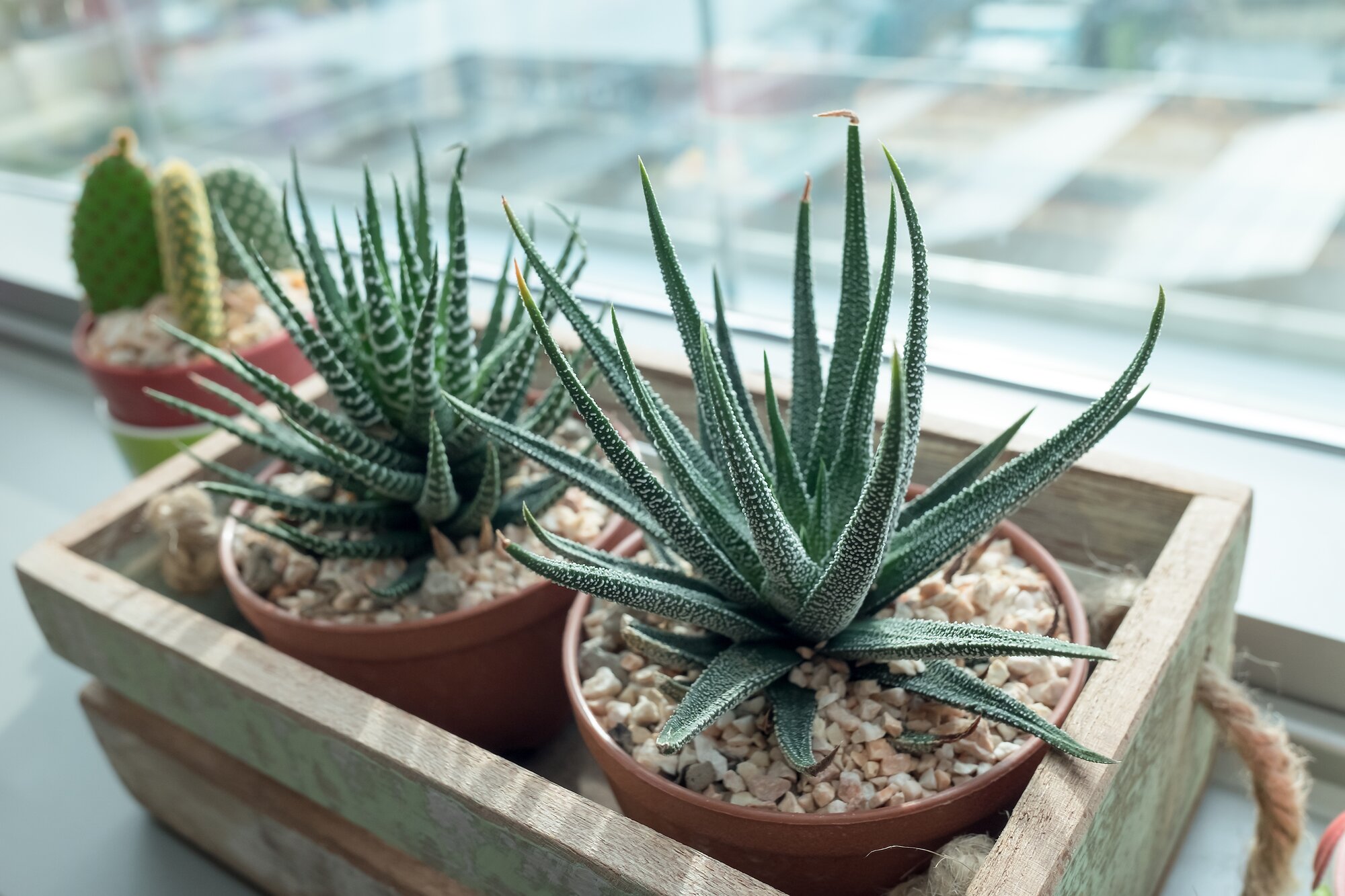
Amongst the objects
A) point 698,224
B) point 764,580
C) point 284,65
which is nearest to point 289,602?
point 764,580

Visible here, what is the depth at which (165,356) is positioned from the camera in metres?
0.92

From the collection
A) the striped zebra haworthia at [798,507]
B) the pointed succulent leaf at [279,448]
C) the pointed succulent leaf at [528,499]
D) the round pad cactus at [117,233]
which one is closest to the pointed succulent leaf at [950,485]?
the striped zebra haworthia at [798,507]

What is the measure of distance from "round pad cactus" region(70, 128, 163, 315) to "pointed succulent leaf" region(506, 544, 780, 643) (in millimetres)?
635

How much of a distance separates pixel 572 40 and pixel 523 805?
968mm

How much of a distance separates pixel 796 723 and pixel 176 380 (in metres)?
0.61

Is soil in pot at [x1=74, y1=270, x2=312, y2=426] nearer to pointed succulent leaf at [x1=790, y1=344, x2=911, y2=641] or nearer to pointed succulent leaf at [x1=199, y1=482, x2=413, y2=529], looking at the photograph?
pointed succulent leaf at [x1=199, y1=482, x2=413, y2=529]

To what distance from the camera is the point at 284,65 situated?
1.58 m

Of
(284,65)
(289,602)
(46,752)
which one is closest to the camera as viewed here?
(289,602)

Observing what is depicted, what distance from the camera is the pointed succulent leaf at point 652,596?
45 centimetres

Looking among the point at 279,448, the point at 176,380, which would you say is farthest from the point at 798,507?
the point at 176,380

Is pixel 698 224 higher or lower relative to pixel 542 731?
higher

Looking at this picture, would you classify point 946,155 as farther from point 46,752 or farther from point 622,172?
point 46,752

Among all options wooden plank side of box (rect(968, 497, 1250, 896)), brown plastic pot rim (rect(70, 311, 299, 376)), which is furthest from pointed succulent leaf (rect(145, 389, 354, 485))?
wooden plank side of box (rect(968, 497, 1250, 896))

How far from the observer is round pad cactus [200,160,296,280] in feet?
3.20
